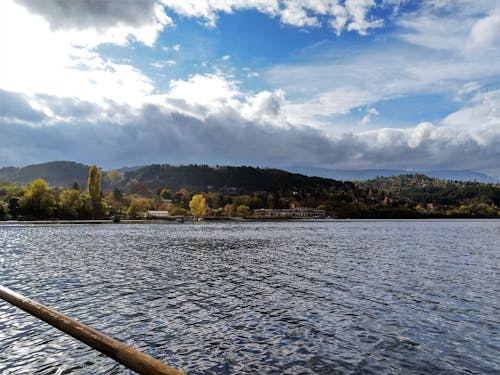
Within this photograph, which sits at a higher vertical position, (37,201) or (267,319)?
(37,201)

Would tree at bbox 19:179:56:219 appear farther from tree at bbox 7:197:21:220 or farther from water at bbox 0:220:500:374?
water at bbox 0:220:500:374

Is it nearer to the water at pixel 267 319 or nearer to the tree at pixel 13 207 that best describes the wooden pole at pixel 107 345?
the water at pixel 267 319

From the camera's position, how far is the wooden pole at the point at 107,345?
6507 mm

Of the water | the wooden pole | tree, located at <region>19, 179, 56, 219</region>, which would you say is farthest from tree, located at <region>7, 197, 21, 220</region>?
the wooden pole

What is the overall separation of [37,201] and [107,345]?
210m

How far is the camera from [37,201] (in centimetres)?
19012

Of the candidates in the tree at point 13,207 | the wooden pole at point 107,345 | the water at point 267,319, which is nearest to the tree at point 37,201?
the tree at point 13,207

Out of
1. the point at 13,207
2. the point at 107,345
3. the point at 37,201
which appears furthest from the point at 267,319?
the point at 13,207

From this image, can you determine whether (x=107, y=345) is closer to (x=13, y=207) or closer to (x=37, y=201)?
(x=37, y=201)

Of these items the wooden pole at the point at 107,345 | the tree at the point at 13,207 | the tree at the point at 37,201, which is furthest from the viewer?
the tree at the point at 13,207

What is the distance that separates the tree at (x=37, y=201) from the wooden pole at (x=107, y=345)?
7931 inches

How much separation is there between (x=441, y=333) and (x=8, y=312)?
Result: 2580 cm

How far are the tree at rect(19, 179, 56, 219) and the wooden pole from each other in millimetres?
201441

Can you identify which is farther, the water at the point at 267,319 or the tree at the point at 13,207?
the tree at the point at 13,207
